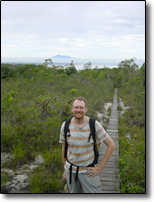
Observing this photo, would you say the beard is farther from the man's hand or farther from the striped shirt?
the man's hand

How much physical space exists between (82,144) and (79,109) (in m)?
0.31

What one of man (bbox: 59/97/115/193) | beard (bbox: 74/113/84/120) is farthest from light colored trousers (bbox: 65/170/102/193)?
beard (bbox: 74/113/84/120)

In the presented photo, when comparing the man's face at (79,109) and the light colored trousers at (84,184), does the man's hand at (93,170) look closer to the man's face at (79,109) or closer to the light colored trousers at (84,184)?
the light colored trousers at (84,184)

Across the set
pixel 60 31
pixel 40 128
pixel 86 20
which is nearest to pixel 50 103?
pixel 40 128

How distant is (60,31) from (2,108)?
1.76 m

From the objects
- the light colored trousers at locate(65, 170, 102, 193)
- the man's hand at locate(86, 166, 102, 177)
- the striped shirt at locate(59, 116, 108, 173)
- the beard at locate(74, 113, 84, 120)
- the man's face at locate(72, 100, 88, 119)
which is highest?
the man's face at locate(72, 100, 88, 119)

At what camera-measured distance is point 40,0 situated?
2.92 meters

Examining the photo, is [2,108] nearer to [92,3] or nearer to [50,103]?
[50,103]

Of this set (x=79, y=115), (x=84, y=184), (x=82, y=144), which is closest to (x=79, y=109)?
(x=79, y=115)

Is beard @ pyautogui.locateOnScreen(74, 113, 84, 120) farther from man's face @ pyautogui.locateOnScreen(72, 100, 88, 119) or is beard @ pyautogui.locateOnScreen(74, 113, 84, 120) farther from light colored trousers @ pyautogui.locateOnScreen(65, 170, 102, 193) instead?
light colored trousers @ pyautogui.locateOnScreen(65, 170, 102, 193)

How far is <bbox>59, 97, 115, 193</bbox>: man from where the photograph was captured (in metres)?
1.83

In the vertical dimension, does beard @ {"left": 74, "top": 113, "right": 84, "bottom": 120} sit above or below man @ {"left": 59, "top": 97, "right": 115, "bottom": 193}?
above

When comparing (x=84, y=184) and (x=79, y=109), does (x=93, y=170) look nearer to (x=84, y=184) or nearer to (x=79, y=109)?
(x=84, y=184)

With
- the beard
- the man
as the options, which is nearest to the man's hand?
the man
